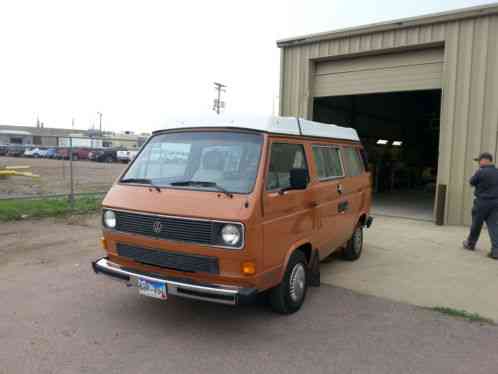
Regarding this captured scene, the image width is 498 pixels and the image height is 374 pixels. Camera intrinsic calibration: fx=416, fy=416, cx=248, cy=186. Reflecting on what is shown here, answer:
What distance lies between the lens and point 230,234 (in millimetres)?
3775

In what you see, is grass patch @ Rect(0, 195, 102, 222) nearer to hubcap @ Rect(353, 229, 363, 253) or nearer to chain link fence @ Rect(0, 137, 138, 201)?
chain link fence @ Rect(0, 137, 138, 201)

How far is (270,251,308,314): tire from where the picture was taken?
4.47 m

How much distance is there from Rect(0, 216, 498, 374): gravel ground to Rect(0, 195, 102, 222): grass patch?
4616 mm

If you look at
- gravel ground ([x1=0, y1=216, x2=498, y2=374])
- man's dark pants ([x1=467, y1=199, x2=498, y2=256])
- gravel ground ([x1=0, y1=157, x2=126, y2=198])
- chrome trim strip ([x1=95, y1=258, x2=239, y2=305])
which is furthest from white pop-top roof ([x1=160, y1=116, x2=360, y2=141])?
gravel ground ([x1=0, y1=157, x2=126, y2=198])

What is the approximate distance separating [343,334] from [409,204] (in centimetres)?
1132

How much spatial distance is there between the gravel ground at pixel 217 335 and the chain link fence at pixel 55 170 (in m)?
→ 6.39

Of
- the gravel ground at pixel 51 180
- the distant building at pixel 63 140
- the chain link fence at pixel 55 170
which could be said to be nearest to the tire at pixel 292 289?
the distant building at pixel 63 140

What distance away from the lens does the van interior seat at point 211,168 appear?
4262mm

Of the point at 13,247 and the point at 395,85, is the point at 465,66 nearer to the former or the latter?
the point at 395,85

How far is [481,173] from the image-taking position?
7352 mm

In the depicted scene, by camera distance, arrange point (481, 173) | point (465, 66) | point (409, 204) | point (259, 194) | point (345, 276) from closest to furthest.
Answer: point (259, 194) < point (345, 276) < point (481, 173) < point (465, 66) < point (409, 204)

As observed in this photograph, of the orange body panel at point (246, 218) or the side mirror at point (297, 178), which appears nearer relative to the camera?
the orange body panel at point (246, 218)

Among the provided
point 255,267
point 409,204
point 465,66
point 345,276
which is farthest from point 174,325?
point 409,204

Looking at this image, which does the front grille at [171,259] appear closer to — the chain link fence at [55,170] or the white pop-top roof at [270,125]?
the white pop-top roof at [270,125]
